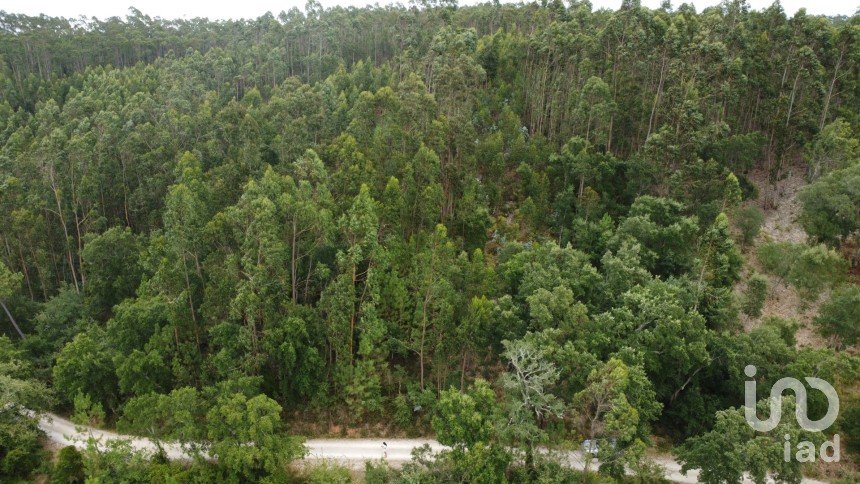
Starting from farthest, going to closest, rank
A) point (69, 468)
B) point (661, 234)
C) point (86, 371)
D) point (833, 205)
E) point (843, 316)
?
1. point (833, 205)
2. point (661, 234)
3. point (86, 371)
4. point (843, 316)
5. point (69, 468)

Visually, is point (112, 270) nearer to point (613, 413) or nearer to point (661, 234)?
point (613, 413)

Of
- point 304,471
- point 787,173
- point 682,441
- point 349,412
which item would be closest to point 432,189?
point 349,412

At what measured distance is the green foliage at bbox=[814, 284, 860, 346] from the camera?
36.5 m

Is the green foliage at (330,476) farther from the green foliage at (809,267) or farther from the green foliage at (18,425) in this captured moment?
the green foliage at (809,267)

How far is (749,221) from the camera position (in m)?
48.7

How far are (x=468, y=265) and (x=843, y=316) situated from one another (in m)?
26.6

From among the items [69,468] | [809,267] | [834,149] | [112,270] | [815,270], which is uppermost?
[834,149]

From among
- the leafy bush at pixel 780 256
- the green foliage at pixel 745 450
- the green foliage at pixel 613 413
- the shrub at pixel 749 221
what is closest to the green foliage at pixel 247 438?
the green foliage at pixel 613 413

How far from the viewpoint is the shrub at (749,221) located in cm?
4828

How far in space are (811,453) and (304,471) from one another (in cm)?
2975

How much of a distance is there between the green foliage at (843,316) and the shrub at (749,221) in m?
11.3

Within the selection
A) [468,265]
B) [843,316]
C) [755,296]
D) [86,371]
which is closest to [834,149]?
[843,316]

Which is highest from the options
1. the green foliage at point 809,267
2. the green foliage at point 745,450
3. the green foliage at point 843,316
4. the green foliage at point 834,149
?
the green foliage at point 834,149

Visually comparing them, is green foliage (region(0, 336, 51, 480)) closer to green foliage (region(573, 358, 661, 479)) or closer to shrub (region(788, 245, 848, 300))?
green foliage (region(573, 358, 661, 479))
